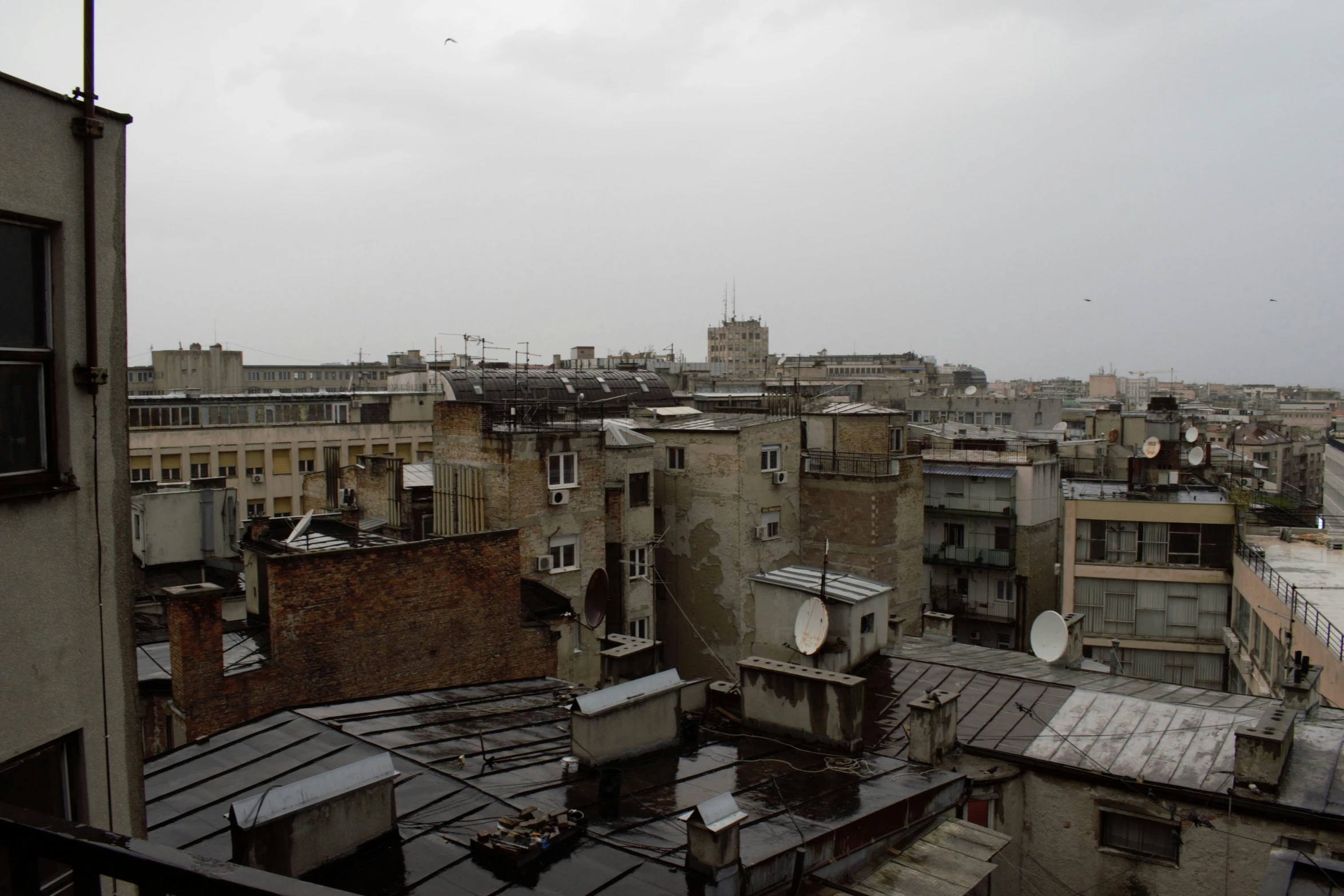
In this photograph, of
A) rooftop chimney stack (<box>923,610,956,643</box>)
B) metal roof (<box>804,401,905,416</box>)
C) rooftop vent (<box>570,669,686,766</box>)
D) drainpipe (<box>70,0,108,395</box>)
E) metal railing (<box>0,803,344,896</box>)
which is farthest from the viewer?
metal roof (<box>804,401,905,416</box>)

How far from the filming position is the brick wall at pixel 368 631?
59.2 ft

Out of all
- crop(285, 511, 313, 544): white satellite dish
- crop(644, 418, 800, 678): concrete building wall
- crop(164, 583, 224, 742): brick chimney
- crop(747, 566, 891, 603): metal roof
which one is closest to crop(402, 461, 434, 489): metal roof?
crop(285, 511, 313, 544): white satellite dish

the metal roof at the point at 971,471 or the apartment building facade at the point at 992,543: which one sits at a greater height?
the metal roof at the point at 971,471

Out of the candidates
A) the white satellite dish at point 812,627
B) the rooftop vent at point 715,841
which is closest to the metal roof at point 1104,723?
the white satellite dish at point 812,627

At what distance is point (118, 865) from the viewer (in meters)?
2.94

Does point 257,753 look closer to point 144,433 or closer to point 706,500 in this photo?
point 706,500

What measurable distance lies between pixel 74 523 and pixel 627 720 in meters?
8.55

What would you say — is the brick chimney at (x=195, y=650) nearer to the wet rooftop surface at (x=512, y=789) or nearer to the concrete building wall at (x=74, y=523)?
the wet rooftop surface at (x=512, y=789)

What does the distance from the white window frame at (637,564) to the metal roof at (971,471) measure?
16.2 meters

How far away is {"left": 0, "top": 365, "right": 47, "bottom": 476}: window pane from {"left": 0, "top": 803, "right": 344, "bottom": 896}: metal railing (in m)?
3.08

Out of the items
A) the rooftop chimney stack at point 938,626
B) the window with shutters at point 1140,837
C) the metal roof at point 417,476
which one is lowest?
the window with shutters at point 1140,837

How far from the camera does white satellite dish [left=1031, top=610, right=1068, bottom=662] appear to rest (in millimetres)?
20641

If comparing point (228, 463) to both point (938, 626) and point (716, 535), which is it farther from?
point (938, 626)

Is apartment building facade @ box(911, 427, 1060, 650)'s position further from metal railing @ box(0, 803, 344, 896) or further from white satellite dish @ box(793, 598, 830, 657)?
metal railing @ box(0, 803, 344, 896)
